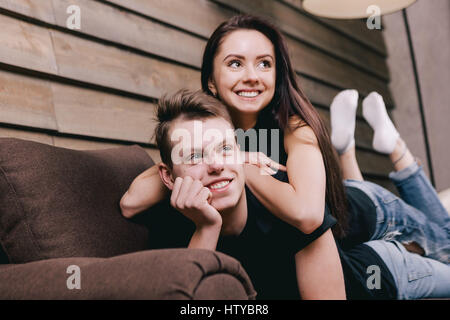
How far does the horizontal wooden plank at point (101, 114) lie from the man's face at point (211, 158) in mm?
394

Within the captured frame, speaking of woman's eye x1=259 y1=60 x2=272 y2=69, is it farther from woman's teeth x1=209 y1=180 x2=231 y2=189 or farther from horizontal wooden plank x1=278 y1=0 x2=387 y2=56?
horizontal wooden plank x1=278 y1=0 x2=387 y2=56

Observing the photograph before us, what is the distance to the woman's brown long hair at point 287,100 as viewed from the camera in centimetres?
162

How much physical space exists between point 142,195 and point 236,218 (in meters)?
0.28

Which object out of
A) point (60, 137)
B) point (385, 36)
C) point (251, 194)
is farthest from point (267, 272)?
point (385, 36)

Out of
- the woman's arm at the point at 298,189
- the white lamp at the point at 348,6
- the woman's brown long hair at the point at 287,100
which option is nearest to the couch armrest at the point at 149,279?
the woman's arm at the point at 298,189

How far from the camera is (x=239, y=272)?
86 cm

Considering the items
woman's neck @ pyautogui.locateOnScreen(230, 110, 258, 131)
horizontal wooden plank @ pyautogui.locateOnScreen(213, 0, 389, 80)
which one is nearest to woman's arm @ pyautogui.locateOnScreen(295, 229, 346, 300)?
woman's neck @ pyautogui.locateOnScreen(230, 110, 258, 131)

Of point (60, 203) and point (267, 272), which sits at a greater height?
point (60, 203)

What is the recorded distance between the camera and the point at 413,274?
5.25 ft

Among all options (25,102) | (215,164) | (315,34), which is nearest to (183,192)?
(215,164)

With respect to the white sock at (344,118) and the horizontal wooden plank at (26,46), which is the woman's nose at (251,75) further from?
the white sock at (344,118)

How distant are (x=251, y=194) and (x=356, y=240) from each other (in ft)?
2.11

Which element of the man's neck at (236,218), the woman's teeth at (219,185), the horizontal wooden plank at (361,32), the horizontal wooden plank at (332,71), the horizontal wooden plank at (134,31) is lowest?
the man's neck at (236,218)
